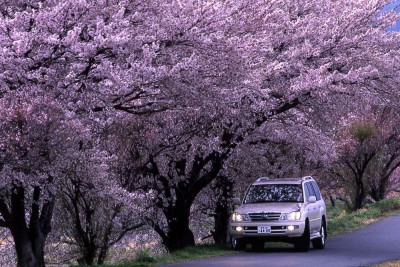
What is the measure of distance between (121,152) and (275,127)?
5.68 metres

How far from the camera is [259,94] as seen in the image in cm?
1877

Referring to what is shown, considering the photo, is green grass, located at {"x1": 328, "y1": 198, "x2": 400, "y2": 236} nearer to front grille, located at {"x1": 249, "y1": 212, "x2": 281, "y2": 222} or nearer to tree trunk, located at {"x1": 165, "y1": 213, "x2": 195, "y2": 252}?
tree trunk, located at {"x1": 165, "y1": 213, "x2": 195, "y2": 252}

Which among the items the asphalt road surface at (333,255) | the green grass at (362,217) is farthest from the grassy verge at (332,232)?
the asphalt road surface at (333,255)

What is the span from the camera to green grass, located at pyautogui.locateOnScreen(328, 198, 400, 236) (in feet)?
95.1

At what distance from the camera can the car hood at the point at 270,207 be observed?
64.5ft

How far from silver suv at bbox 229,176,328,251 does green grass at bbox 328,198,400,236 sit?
273 inches

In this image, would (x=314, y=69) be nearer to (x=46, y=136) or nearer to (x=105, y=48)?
(x=105, y=48)

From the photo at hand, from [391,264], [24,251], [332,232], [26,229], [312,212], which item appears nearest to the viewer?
[391,264]

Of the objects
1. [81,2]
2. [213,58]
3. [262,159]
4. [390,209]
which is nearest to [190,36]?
[213,58]

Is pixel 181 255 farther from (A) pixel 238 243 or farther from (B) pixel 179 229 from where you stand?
(B) pixel 179 229

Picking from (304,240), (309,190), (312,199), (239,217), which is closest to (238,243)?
(239,217)

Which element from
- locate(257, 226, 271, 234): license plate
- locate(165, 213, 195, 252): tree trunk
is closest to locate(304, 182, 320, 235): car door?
locate(257, 226, 271, 234): license plate

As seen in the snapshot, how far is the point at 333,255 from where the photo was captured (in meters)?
18.8

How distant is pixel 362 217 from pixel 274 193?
13.3m
